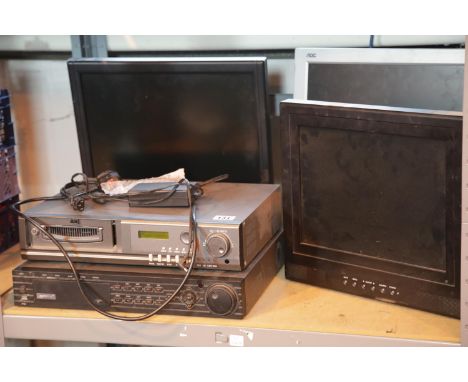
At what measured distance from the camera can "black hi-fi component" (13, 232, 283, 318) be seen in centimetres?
132

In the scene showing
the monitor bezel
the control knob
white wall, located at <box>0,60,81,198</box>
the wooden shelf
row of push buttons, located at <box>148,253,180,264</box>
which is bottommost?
the wooden shelf

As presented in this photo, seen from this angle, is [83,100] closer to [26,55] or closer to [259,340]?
[26,55]

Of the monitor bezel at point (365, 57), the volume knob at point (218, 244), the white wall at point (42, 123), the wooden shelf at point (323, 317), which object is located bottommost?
the wooden shelf at point (323, 317)

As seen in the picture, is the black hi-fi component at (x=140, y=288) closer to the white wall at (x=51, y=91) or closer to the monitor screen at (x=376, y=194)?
the monitor screen at (x=376, y=194)

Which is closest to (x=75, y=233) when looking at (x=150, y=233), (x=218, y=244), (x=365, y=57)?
(x=150, y=233)

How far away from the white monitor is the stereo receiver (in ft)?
0.97

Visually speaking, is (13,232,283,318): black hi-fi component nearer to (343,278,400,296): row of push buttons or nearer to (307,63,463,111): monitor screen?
(343,278,400,296): row of push buttons

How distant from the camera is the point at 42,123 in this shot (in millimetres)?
2035

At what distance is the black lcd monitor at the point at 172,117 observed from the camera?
1.57 metres

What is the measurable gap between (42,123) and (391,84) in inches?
39.5

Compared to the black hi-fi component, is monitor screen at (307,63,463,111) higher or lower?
higher

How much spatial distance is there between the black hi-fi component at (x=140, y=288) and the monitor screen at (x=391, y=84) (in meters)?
0.38

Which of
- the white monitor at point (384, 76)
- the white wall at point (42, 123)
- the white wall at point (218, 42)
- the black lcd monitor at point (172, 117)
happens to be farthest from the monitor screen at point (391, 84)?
the white wall at point (42, 123)

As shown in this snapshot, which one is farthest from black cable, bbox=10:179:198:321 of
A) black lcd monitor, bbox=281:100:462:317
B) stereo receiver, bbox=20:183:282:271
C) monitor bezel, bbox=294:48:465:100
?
monitor bezel, bbox=294:48:465:100
